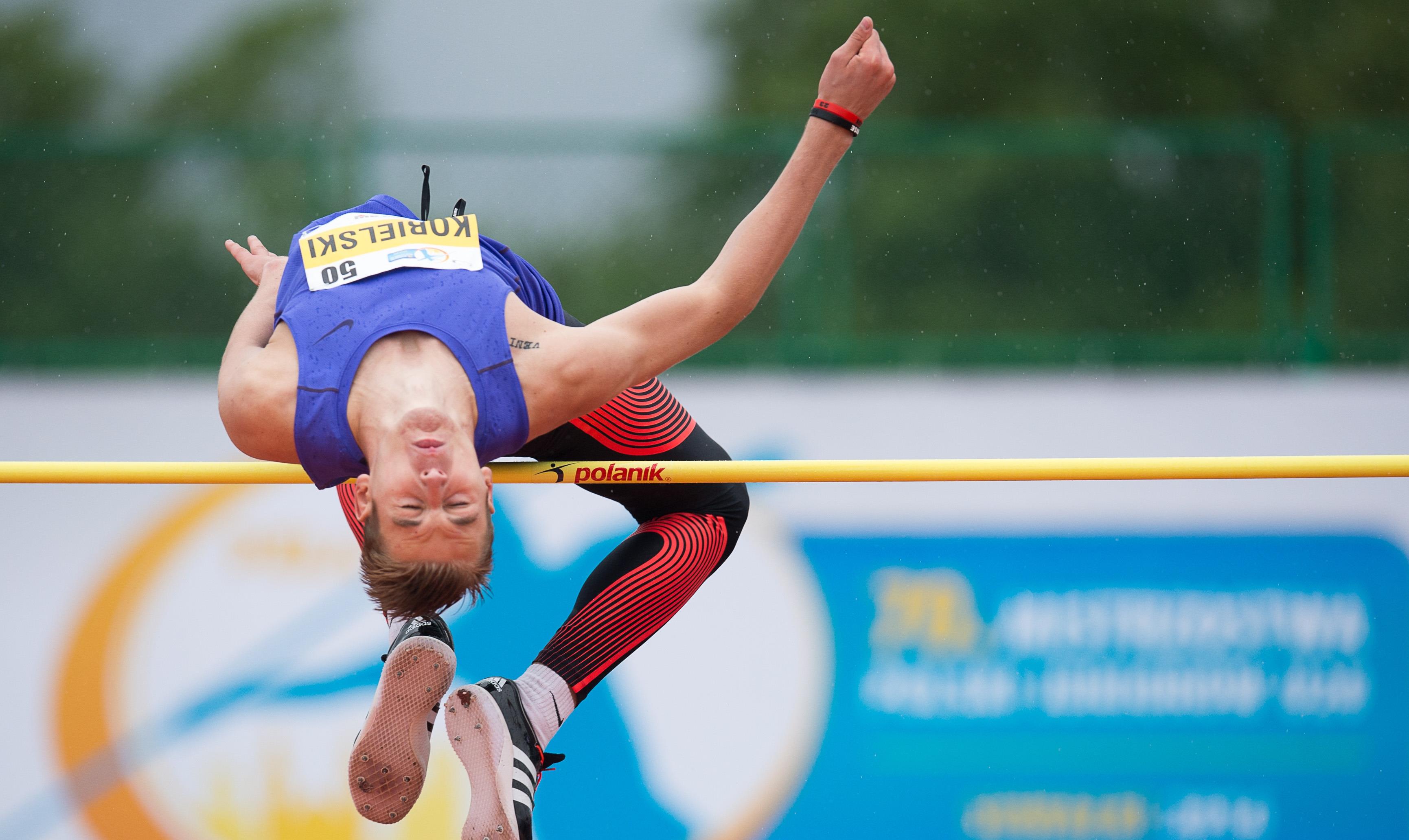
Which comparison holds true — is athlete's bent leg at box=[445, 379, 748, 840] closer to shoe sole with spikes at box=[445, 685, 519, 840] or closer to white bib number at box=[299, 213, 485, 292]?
shoe sole with spikes at box=[445, 685, 519, 840]

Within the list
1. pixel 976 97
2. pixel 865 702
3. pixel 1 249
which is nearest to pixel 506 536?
pixel 865 702

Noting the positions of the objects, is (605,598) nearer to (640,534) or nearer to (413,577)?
(640,534)

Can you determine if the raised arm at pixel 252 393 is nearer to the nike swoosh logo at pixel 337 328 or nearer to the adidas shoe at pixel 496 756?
the nike swoosh logo at pixel 337 328

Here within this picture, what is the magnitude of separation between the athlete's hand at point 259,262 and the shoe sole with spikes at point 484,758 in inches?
35.6

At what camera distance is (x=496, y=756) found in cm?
255

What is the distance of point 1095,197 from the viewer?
221 inches

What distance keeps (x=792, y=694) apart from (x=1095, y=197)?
2533 millimetres

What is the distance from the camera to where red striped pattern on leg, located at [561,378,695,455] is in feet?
8.96

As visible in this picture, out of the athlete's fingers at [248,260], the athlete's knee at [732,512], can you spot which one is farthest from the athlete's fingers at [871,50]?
the athlete's fingers at [248,260]

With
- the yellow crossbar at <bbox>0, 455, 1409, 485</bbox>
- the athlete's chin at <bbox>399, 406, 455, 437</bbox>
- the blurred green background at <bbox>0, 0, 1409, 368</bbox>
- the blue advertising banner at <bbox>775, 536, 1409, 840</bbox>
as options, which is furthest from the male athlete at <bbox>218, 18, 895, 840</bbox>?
the blurred green background at <bbox>0, 0, 1409, 368</bbox>

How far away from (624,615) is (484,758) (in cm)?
38

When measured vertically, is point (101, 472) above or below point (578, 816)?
above

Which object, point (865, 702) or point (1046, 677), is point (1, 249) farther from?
point (1046, 677)

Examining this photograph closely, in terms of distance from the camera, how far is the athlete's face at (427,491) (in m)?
2.13
